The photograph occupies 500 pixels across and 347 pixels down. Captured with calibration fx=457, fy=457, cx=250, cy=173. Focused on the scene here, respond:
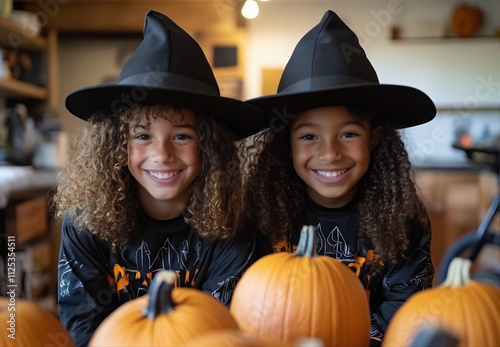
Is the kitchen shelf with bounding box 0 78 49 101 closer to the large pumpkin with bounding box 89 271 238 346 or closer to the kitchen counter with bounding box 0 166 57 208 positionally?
the kitchen counter with bounding box 0 166 57 208

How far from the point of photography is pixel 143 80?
954mm

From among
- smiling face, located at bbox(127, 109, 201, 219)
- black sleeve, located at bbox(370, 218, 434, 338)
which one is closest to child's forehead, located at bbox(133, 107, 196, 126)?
smiling face, located at bbox(127, 109, 201, 219)

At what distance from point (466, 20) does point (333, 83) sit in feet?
13.3

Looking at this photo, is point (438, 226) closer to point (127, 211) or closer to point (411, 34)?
point (411, 34)

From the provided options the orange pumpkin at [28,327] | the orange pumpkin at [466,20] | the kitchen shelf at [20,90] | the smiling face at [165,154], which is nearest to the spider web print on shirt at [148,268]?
the smiling face at [165,154]

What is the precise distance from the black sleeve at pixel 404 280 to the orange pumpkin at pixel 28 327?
698 mm

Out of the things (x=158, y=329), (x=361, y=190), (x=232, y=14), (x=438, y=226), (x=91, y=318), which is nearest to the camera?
(x=158, y=329)

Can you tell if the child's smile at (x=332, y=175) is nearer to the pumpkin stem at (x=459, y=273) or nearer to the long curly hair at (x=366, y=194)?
the long curly hair at (x=366, y=194)

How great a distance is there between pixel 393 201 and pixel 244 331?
65 cm

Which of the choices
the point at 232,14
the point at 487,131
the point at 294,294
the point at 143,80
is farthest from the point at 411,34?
the point at 294,294

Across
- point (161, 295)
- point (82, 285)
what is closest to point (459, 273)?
point (161, 295)

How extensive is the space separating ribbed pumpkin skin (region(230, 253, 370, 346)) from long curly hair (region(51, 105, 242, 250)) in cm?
43

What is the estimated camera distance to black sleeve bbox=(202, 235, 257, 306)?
0.99 metres

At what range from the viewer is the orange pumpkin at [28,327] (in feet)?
1.67
